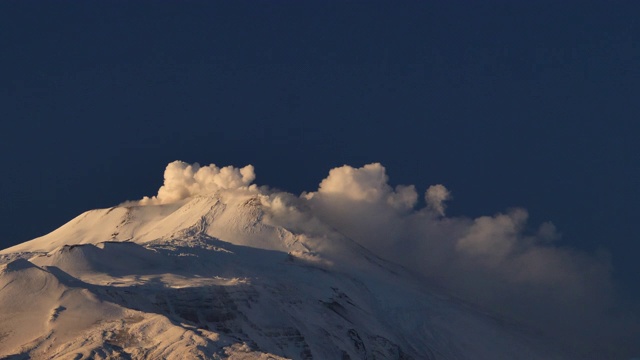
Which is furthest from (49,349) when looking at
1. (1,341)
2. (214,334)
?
(214,334)

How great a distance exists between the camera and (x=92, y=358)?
603 feet

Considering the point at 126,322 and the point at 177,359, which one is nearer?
the point at 177,359

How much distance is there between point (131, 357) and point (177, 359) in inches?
267

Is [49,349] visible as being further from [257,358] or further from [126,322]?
[257,358]

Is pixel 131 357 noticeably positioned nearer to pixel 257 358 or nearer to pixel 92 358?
pixel 92 358

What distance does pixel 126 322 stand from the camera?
198 m

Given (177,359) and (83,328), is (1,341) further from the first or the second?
(177,359)

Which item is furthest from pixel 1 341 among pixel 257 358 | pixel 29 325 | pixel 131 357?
pixel 257 358

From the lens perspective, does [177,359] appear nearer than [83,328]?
Yes

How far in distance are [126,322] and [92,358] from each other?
586 inches

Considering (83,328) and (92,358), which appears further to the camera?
(83,328)

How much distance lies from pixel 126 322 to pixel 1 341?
54.6 feet

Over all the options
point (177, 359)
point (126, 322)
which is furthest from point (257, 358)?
point (126, 322)

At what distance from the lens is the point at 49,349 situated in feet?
624
